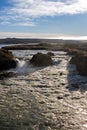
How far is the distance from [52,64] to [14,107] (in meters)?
25.1

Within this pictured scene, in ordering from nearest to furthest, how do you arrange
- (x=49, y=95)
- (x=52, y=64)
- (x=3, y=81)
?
1. (x=49, y=95)
2. (x=3, y=81)
3. (x=52, y=64)

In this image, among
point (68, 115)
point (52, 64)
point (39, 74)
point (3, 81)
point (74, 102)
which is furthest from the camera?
point (52, 64)

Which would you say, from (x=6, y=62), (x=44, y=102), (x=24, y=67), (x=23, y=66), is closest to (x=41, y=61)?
(x=23, y=66)

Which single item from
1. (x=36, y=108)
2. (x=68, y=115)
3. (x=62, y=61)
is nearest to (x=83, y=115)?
(x=68, y=115)

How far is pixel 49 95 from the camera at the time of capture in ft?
77.2

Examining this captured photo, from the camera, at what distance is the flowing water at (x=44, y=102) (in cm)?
1653

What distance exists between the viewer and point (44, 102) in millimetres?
21094

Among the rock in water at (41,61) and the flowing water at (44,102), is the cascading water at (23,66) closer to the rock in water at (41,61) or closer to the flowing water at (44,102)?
the rock in water at (41,61)

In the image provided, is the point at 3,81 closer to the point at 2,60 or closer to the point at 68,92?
the point at 68,92

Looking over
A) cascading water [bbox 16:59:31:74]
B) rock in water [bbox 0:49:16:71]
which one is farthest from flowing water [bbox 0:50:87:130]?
rock in water [bbox 0:49:16:71]

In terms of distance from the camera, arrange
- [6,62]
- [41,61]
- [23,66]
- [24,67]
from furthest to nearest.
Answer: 1. [41,61]
2. [23,66]
3. [24,67]
4. [6,62]

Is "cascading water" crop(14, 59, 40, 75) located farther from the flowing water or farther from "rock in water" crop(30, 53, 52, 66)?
the flowing water

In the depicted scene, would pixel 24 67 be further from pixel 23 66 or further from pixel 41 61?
pixel 41 61

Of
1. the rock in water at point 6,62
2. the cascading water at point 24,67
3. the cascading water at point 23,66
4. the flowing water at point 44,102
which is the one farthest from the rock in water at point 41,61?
the flowing water at point 44,102
